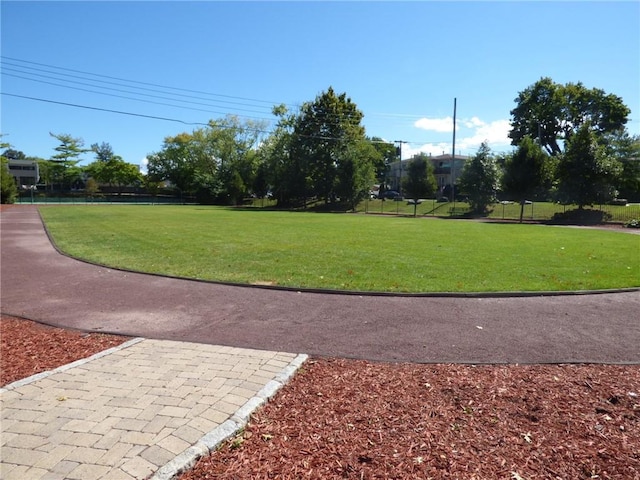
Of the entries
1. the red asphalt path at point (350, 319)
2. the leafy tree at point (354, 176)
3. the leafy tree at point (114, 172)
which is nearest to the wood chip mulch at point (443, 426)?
the red asphalt path at point (350, 319)

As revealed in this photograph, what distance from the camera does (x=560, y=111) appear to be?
67.4 metres

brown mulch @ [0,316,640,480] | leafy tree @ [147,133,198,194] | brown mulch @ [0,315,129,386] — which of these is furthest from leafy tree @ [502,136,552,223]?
leafy tree @ [147,133,198,194]

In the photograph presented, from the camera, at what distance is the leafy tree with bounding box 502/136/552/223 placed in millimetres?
40312

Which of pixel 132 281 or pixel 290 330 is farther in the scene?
pixel 132 281

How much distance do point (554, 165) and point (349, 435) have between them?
1749 inches

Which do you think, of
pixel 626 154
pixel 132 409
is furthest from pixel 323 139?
pixel 132 409

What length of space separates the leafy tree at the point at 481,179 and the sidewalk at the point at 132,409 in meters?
43.6

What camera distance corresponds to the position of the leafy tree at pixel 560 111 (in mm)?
64125

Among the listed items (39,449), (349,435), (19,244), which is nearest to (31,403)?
(39,449)

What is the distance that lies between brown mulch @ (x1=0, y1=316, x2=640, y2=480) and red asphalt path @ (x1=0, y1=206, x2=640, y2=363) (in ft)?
1.66

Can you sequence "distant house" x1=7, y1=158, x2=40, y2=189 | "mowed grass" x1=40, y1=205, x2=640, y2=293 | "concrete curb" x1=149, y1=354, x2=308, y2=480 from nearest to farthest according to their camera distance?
"concrete curb" x1=149, y1=354, x2=308, y2=480 → "mowed grass" x1=40, y1=205, x2=640, y2=293 → "distant house" x1=7, y1=158, x2=40, y2=189

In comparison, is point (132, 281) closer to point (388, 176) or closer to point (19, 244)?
point (19, 244)

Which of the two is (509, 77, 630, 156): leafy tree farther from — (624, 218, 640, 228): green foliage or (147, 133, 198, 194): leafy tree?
(147, 133, 198, 194): leafy tree

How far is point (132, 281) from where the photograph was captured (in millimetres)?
9336
